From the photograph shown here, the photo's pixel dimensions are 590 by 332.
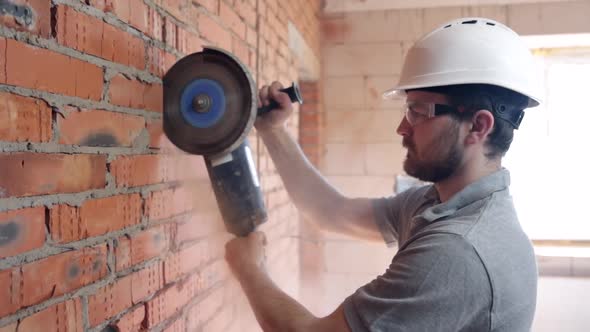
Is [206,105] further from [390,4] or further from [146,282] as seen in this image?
[390,4]

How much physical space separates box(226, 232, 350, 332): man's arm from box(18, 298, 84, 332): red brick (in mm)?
444

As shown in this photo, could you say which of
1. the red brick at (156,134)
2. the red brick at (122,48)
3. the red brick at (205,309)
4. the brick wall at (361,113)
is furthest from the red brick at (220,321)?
the brick wall at (361,113)

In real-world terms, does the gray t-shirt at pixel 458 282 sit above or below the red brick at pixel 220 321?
above

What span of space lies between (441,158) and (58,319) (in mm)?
1011

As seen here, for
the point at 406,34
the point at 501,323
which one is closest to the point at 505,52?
the point at 501,323

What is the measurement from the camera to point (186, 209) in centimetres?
128

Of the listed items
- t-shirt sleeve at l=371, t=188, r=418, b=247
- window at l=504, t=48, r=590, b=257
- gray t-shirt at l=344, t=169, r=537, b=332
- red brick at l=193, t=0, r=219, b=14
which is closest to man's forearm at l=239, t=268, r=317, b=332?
gray t-shirt at l=344, t=169, r=537, b=332

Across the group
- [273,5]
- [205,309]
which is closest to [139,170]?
[205,309]

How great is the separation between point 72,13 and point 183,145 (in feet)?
1.26

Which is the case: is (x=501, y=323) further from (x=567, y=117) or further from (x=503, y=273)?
(x=567, y=117)

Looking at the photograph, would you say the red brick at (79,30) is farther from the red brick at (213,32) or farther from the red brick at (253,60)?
the red brick at (253,60)

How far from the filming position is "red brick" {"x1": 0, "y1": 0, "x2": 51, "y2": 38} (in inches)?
25.8

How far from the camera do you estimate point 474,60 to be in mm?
1281

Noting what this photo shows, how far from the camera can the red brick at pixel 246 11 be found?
1.70m
